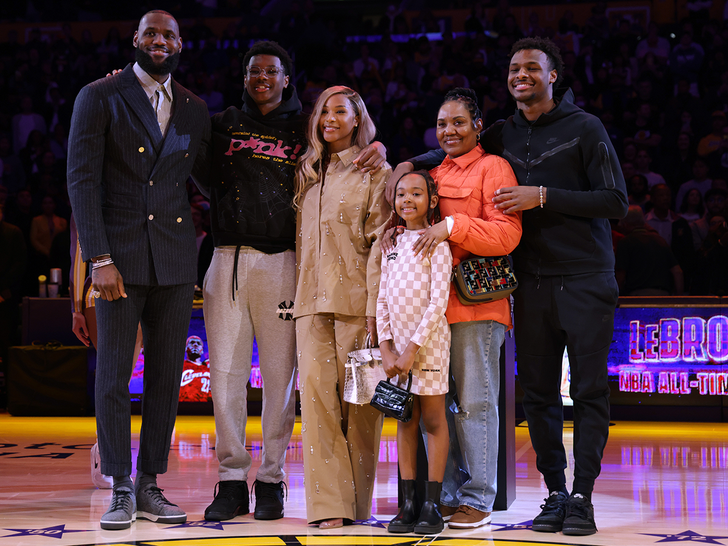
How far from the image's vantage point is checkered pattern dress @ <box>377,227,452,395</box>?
326cm

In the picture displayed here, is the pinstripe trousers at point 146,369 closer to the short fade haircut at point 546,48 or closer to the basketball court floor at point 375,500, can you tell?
the basketball court floor at point 375,500

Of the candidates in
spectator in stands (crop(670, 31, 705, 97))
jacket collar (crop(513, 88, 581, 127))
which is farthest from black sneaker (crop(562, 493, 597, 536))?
spectator in stands (crop(670, 31, 705, 97))

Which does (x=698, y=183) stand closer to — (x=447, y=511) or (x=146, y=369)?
(x=447, y=511)

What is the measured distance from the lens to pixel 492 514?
11.7 feet

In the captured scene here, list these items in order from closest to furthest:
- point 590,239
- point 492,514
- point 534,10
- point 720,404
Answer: point 590,239, point 492,514, point 720,404, point 534,10

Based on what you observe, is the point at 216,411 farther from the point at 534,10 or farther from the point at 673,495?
the point at 534,10

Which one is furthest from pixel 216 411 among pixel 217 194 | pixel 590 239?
pixel 590 239

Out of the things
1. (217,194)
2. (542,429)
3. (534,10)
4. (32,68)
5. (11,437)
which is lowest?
(11,437)

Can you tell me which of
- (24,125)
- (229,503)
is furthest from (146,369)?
(24,125)

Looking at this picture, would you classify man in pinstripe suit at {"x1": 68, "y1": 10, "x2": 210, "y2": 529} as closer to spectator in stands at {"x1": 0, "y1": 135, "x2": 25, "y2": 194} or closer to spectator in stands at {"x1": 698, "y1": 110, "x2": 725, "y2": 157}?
spectator in stands at {"x1": 698, "y1": 110, "x2": 725, "y2": 157}

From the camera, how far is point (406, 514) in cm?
322

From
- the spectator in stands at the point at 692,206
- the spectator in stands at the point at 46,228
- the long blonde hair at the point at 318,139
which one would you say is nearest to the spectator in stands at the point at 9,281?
the spectator in stands at the point at 46,228

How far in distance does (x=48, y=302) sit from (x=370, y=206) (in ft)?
16.5

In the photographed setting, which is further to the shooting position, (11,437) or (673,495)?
(11,437)
